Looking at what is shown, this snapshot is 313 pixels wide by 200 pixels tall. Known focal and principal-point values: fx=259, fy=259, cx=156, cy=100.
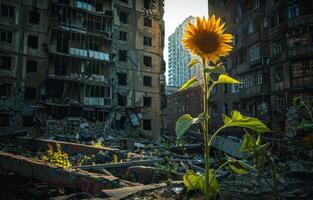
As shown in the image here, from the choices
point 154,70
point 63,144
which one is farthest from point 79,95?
point 63,144

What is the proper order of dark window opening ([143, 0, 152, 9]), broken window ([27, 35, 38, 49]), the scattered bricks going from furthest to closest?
dark window opening ([143, 0, 152, 9]) < broken window ([27, 35, 38, 49]) < the scattered bricks

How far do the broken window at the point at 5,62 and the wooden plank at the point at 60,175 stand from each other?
24677mm

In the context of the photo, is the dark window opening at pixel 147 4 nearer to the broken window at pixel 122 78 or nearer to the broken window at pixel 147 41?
the broken window at pixel 147 41

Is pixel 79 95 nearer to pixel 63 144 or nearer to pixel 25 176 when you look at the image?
pixel 63 144

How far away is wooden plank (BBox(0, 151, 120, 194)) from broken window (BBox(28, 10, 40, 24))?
88.6 ft

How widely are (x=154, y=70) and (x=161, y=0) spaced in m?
11.3

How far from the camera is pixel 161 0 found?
1534 inches

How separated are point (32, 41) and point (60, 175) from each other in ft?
91.1

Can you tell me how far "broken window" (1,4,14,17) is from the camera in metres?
27.9

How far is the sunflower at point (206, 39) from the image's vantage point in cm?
289

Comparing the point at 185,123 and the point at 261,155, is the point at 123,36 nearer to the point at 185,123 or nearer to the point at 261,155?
the point at 185,123

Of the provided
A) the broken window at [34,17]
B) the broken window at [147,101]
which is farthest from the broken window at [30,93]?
the broken window at [147,101]

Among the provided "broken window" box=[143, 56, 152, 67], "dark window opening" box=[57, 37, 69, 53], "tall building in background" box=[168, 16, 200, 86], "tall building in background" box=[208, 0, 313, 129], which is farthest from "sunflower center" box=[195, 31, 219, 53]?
"tall building in background" box=[168, 16, 200, 86]

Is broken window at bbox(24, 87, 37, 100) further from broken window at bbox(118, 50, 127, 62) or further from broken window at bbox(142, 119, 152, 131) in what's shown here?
broken window at bbox(142, 119, 152, 131)
